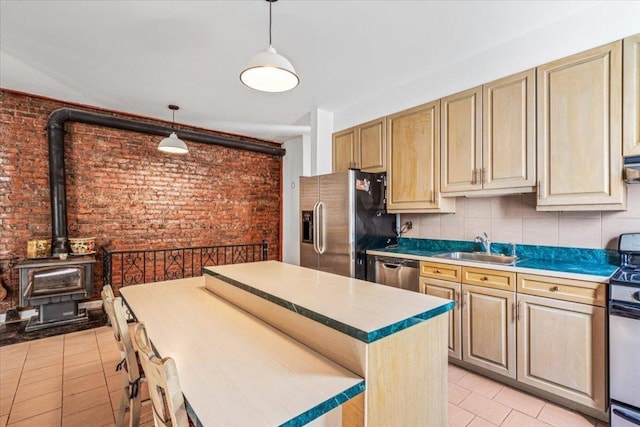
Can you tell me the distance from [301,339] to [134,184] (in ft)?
13.7

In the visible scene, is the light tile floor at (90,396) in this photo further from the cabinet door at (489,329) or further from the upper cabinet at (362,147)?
the upper cabinet at (362,147)

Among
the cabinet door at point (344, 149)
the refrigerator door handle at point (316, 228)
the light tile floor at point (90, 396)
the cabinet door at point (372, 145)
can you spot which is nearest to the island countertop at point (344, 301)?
the light tile floor at point (90, 396)

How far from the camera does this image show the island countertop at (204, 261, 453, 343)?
113 centimetres

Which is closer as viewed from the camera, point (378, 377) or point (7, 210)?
point (378, 377)

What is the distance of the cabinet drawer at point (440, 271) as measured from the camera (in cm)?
251

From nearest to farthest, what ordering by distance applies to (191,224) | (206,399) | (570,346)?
(206,399), (570,346), (191,224)

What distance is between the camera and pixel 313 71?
3.07 metres

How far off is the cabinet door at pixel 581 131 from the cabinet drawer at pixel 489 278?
0.59 metres

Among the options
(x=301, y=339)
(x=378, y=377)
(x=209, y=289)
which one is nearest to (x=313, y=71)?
(x=209, y=289)

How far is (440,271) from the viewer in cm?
261

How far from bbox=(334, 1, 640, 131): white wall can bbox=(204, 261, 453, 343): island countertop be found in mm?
2176

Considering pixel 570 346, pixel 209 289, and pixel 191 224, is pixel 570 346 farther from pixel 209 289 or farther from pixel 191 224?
pixel 191 224

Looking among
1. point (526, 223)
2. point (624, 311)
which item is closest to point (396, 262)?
point (526, 223)

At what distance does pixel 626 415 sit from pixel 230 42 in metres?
3.68
